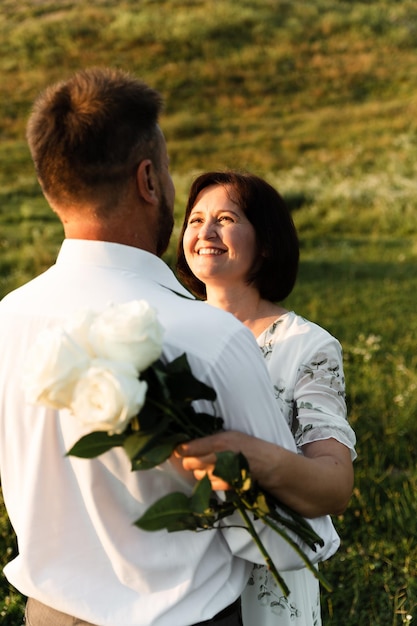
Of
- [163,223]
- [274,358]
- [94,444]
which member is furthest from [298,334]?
[94,444]

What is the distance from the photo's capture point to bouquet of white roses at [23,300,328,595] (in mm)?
1592

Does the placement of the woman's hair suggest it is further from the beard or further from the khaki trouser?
the khaki trouser

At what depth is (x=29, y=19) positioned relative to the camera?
26.6 m

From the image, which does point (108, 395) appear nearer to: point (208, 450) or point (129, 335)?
point (129, 335)

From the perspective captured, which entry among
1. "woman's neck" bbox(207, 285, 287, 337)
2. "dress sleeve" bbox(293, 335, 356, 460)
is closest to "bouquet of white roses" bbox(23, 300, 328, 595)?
"dress sleeve" bbox(293, 335, 356, 460)

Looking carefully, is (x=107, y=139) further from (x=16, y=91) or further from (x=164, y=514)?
(x=16, y=91)

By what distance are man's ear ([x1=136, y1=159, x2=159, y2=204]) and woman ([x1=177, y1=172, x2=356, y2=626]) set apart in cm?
55

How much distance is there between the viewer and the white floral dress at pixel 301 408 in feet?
8.21

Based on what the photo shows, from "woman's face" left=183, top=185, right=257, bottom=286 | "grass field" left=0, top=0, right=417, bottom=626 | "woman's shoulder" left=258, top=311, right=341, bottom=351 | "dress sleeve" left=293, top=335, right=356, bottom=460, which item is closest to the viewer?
"dress sleeve" left=293, top=335, right=356, bottom=460

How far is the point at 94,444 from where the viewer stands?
171 cm

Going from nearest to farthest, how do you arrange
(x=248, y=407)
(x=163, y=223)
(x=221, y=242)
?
(x=248, y=407), (x=163, y=223), (x=221, y=242)

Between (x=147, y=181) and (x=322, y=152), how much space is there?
18519mm

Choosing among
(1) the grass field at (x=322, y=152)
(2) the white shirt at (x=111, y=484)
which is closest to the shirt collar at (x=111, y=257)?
(2) the white shirt at (x=111, y=484)

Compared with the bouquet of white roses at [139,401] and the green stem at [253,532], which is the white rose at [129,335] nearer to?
the bouquet of white roses at [139,401]
